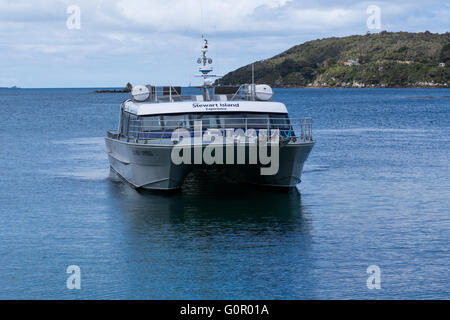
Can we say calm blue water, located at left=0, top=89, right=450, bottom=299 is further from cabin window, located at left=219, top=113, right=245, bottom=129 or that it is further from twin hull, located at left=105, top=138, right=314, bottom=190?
cabin window, located at left=219, top=113, right=245, bottom=129

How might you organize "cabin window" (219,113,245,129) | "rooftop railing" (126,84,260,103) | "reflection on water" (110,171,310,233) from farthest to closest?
"rooftop railing" (126,84,260,103)
"cabin window" (219,113,245,129)
"reflection on water" (110,171,310,233)

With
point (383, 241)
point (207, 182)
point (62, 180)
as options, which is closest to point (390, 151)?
point (207, 182)

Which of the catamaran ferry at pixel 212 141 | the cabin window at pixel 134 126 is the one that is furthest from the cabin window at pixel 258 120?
the cabin window at pixel 134 126

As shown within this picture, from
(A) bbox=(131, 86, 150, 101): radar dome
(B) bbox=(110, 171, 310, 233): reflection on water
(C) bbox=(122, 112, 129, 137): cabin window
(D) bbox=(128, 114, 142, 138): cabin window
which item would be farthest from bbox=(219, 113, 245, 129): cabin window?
(C) bbox=(122, 112, 129, 137): cabin window

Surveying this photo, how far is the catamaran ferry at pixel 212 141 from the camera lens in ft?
74.0

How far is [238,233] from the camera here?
1969 centimetres

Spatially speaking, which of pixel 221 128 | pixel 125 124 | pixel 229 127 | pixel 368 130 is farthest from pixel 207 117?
pixel 368 130

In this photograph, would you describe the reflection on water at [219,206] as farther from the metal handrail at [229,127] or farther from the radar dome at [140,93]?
the radar dome at [140,93]

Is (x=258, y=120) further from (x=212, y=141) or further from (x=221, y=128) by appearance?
(x=212, y=141)

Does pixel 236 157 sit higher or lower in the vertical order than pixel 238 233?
higher

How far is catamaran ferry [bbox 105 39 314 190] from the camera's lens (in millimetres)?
22547

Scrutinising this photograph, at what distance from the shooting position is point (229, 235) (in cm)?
1947
